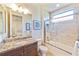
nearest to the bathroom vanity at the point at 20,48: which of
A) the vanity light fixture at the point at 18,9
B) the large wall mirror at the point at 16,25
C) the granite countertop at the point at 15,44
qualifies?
the granite countertop at the point at 15,44

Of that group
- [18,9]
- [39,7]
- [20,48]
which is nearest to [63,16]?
[39,7]

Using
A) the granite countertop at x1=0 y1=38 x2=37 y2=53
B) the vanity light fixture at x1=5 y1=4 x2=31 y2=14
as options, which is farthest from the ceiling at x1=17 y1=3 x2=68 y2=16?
the granite countertop at x1=0 y1=38 x2=37 y2=53

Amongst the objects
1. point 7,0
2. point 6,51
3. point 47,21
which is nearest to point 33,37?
point 47,21

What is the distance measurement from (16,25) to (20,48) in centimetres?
42

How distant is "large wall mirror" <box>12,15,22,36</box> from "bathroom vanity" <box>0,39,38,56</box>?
16 centimetres

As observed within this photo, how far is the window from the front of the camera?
196cm

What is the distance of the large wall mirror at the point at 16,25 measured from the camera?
202 centimetres

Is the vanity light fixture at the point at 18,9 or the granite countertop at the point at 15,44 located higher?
the vanity light fixture at the point at 18,9

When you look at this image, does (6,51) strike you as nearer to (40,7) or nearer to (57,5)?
(40,7)

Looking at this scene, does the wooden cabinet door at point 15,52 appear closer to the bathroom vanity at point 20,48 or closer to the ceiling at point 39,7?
the bathroom vanity at point 20,48

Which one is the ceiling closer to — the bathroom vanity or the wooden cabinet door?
the bathroom vanity

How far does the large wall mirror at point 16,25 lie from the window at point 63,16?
603 mm

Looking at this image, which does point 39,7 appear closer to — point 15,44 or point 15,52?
point 15,44

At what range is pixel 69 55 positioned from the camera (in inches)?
79.5
